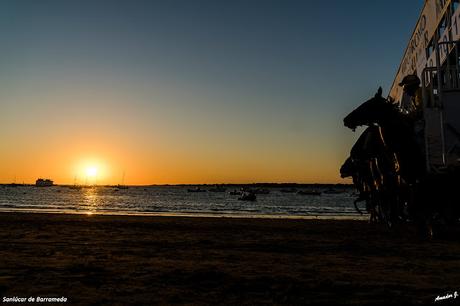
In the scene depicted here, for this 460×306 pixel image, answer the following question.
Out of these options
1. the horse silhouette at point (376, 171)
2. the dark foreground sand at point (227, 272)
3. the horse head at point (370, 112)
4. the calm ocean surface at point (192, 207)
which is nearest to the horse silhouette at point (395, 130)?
the horse head at point (370, 112)

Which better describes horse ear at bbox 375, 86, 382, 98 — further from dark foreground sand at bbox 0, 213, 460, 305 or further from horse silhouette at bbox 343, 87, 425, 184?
dark foreground sand at bbox 0, 213, 460, 305

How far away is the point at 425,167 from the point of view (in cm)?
1041

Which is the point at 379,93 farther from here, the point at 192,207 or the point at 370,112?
the point at 192,207

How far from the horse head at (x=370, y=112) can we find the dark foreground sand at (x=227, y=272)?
3.83 m

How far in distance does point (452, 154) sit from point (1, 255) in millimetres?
11011

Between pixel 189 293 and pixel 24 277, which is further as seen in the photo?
pixel 24 277

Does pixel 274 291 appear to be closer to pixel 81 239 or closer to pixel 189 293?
pixel 189 293

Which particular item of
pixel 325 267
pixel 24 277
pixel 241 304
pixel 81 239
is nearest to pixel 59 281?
pixel 24 277

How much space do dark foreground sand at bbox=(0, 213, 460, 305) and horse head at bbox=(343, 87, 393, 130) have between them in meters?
3.83

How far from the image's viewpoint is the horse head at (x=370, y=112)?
39.3 ft

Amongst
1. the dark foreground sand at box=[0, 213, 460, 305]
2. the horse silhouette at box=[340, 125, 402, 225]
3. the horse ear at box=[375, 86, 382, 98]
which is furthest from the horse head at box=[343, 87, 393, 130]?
the dark foreground sand at box=[0, 213, 460, 305]

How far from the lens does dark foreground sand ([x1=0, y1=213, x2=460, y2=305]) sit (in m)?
5.77

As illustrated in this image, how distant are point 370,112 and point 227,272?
720 cm

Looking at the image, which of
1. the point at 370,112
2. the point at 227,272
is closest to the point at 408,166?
the point at 370,112
